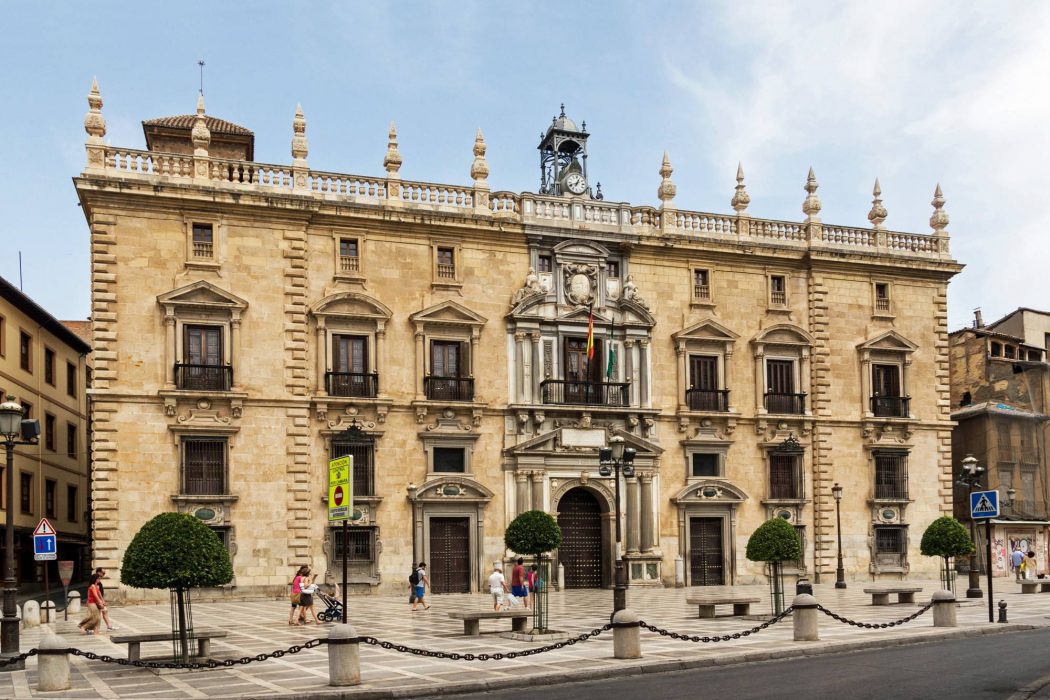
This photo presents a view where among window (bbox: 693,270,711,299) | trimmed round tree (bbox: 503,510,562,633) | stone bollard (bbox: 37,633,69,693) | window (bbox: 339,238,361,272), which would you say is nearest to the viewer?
stone bollard (bbox: 37,633,69,693)

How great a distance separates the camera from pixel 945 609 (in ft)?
74.8

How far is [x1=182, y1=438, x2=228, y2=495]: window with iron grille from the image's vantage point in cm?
3253

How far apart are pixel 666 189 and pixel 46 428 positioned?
82.6 ft

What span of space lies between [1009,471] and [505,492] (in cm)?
2287

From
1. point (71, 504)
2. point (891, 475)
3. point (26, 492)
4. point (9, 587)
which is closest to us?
point (9, 587)

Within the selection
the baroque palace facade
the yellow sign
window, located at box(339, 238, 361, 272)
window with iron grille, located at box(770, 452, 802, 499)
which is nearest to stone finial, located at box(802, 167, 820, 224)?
the baroque palace facade

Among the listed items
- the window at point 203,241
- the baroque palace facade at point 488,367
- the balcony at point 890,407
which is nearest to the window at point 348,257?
the baroque palace facade at point 488,367

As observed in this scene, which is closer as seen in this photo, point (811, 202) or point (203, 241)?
point (203, 241)

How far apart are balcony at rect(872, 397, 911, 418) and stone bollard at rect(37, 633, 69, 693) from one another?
31.3 meters

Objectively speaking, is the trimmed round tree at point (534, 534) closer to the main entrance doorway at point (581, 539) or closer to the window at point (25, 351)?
the main entrance doorway at point (581, 539)

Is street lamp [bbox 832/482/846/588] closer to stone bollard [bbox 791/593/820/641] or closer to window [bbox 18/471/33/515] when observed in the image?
stone bollard [bbox 791/593/820/641]

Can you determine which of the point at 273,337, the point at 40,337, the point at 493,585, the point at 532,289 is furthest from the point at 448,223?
A: the point at 40,337

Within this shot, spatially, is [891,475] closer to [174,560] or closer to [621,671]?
[621,671]

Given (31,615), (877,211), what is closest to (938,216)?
(877,211)
